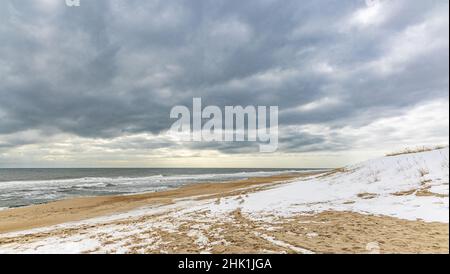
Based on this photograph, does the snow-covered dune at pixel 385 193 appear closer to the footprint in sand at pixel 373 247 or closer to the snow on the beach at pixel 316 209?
the snow on the beach at pixel 316 209

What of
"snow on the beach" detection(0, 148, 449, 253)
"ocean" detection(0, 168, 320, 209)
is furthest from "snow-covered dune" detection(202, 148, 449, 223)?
"ocean" detection(0, 168, 320, 209)

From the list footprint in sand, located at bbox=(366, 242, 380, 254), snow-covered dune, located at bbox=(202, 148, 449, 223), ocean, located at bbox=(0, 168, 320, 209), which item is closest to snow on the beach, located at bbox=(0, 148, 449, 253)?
snow-covered dune, located at bbox=(202, 148, 449, 223)

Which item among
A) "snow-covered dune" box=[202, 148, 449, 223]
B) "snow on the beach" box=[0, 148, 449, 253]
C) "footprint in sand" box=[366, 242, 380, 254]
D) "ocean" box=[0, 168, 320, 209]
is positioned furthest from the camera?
"ocean" box=[0, 168, 320, 209]

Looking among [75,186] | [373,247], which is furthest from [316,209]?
[75,186]

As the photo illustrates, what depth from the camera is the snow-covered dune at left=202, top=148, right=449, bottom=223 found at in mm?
7906

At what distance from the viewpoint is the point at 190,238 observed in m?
6.70

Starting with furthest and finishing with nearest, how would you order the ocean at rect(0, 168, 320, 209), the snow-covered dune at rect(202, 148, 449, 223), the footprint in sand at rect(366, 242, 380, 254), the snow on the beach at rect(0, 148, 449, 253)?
the ocean at rect(0, 168, 320, 209) < the snow-covered dune at rect(202, 148, 449, 223) < the snow on the beach at rect(0, 148, 449, 253) < the footprint in sand at rect(366, 242, 380, 254)

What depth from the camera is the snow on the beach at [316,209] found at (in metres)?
6.71

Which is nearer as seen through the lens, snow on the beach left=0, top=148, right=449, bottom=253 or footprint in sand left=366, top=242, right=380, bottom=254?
footprint in sand left=366, top=242, right=380, bottom=254

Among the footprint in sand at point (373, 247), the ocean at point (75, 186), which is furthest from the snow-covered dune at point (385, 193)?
the ocean at point (75, 186)

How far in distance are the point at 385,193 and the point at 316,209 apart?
3.25 metres

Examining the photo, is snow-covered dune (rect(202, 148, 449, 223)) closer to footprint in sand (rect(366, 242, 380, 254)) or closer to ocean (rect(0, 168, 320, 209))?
footprint in sand (rect(366, 242, 380, 254))

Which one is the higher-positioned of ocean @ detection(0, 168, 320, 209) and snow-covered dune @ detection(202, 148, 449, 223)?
snow-covered dune @ detection(202, 148, 449, 223)
